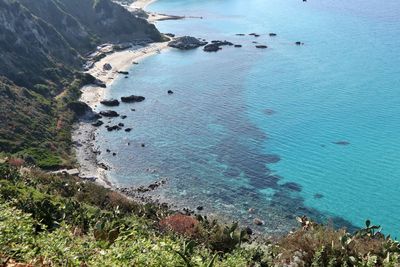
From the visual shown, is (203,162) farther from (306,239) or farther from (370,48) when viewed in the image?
(370,48)

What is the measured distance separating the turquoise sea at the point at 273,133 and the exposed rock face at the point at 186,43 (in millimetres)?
10971

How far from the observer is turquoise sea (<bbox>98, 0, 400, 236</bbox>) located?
7275cm

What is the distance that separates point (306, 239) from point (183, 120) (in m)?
84.5

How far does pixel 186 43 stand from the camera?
6964 inches

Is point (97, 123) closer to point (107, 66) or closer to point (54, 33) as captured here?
point (107, 66)

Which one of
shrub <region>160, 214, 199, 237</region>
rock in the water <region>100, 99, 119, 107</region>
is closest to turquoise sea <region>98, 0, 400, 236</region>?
rock in the water <region>100, 99, 119, 107</region>

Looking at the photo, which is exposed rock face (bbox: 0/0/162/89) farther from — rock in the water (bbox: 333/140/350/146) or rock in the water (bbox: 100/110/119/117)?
rock in the water (bbox: 333/140/350/146)

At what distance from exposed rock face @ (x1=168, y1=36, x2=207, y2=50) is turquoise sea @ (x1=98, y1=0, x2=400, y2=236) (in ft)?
36.0

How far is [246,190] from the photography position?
7450 cm

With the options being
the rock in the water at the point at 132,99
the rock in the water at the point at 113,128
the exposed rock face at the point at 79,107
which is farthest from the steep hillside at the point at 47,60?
the rock in the water at the point at 132,99

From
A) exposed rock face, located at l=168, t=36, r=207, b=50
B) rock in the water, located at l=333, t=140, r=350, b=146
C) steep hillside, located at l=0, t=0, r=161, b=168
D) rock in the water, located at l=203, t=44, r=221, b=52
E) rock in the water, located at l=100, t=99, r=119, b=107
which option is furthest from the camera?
exposed rock face, located at l=168, t=36, r=207, b=50

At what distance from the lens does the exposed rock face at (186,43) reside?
17475 cm

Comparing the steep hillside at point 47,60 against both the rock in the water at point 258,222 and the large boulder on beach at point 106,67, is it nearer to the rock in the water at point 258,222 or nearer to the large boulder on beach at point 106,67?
the large boulder on beach at point 106,67

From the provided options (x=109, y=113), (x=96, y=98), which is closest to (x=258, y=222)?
(x=109, y=113)
